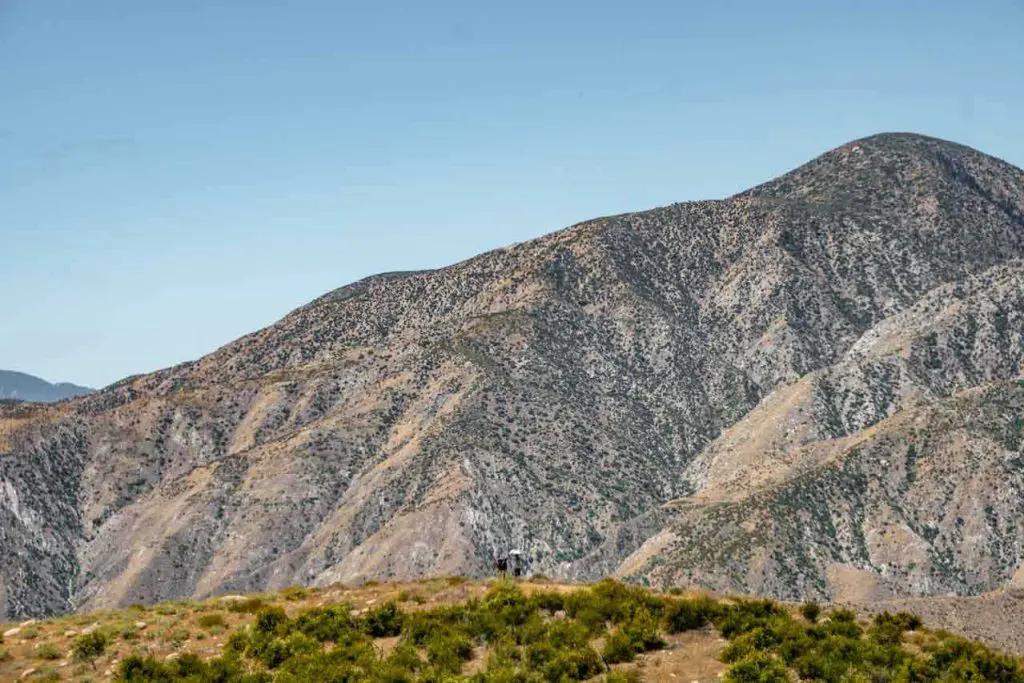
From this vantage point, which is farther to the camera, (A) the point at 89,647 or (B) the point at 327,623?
(B) the point at 327,623

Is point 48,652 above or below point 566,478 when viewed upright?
above

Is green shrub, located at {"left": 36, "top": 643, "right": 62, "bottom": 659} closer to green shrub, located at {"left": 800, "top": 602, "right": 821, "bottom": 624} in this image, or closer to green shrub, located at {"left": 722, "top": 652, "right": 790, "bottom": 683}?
green shrub, located at {"left": 722, "top": 652, "right": 790, "bottom": 683}

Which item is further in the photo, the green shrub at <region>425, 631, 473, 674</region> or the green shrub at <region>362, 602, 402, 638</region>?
the green shrub at <region>362, 602, 402, 638</region>

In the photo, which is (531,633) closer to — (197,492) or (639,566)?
(639,566)

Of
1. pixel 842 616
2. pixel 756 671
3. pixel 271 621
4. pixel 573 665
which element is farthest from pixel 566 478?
pixel 756 671

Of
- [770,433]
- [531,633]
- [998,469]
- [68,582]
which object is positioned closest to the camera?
[531,633]

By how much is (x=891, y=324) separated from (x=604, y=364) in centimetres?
4971

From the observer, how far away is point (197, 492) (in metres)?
177

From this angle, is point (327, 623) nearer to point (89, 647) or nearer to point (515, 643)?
point (515, 643)

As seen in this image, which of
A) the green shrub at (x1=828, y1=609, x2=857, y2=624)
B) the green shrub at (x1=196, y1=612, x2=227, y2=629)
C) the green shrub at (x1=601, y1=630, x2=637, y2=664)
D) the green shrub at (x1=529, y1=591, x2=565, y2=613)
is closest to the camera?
the green shrub at (x1=601, y1=630, x2=637, y2=664)

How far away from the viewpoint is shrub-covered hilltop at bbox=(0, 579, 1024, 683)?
27.9 metres

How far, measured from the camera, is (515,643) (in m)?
30.2

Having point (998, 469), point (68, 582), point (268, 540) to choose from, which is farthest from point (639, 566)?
point (68, 582)

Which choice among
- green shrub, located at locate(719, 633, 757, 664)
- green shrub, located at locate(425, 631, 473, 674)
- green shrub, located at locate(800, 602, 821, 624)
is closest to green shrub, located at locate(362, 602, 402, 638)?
green shrub, located at locate(425, 631, 473, 674)
